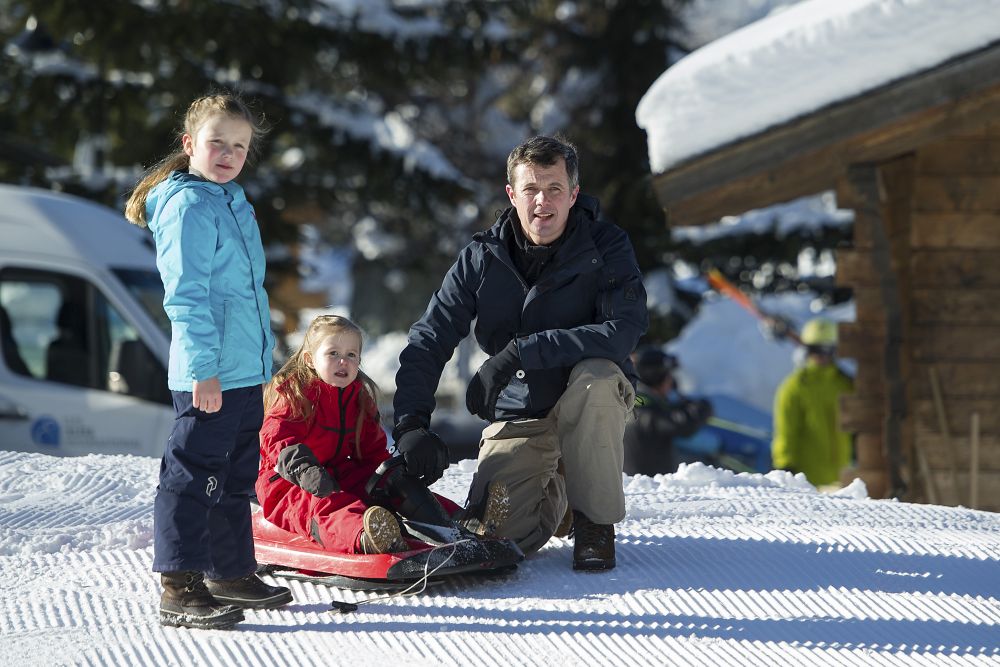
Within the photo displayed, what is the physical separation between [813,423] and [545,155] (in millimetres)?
5938

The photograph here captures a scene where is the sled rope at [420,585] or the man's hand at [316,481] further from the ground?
the man's hand at [316,481]

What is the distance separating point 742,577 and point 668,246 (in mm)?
14903

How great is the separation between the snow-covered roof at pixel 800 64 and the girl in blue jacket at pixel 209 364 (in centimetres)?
379

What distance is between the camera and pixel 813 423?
927cm

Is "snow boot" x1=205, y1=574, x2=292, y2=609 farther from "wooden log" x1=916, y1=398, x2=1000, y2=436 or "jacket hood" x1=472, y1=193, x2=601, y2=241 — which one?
"wooden log" x1=916, y1=398, x2=1000, y2=436

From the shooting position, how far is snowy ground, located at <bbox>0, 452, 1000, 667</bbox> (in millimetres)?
3041

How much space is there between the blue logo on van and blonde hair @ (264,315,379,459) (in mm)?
4261

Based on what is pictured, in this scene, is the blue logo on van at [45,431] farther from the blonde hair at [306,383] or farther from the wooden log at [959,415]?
the wooden log at [959,415]

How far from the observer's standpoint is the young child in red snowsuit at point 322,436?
3754mm

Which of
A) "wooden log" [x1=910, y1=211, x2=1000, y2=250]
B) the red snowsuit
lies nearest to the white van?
the red snowsuit

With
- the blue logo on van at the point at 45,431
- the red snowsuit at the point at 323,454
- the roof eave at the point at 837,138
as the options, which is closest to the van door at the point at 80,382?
the blue logo on van at the point at 45,431

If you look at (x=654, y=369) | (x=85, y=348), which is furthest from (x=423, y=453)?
(x=85, y=348)

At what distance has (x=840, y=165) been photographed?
23.4 feet

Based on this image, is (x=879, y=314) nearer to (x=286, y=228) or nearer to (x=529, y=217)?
(x=529, y=217)
